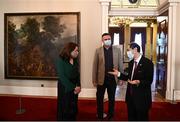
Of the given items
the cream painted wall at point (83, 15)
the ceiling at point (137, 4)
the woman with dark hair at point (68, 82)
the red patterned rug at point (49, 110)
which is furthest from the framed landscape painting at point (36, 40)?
the woman with dark hair at point (68, 82)

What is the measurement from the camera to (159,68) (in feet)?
25.1

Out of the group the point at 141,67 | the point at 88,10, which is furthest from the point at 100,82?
the point at 88,10

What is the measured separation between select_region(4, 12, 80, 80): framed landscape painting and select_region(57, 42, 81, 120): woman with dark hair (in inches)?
125

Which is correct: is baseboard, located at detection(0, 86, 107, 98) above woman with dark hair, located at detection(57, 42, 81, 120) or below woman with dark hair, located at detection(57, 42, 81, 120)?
below

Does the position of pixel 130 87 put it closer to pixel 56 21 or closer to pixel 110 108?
pixel 110 108

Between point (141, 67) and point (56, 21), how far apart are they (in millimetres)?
4058

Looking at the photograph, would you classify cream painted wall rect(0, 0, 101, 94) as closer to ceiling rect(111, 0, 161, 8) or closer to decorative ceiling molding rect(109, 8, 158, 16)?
decorative ceiling molding rect(109, 8, 158, 16)

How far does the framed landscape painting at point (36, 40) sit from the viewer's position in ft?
22.9

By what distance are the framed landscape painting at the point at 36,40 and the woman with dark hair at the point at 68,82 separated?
3166 millimetres

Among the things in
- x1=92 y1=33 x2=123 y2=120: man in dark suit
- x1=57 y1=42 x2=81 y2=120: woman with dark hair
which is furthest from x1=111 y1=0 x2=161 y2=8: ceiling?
x1=57 y1=42 x2=81 y2=120: woman with dark hair

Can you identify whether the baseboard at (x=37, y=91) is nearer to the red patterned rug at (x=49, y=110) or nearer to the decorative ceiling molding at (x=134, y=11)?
the red patterned rug at (x=49, y=110)

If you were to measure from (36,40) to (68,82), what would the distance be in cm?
368

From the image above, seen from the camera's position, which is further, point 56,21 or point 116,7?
point 116,7

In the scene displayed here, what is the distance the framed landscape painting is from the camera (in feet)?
22.9
